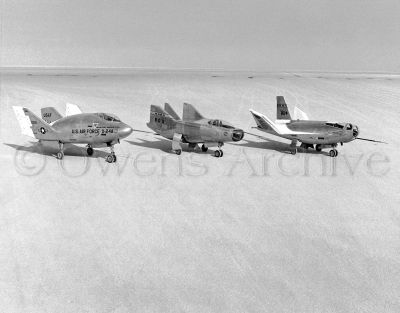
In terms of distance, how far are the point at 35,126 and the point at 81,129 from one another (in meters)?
3.23

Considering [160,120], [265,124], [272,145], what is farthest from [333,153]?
[160,120]

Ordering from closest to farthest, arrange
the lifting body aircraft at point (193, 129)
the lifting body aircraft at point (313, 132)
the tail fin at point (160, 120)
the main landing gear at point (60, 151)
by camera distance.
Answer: the main landing gear at point (60, 151), the lifting body aircraft at point (193, 129), the lifting body aircraft at point (313, 132), the tail fin at point (160, 120)

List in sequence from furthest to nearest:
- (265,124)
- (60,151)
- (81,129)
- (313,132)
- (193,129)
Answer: (265,124) < (313,132) < (193,129) < (60,151) < (81,129)

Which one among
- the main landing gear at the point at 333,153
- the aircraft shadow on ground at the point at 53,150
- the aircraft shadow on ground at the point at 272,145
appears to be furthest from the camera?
the aircraft shadow on ground at the point at 272,145

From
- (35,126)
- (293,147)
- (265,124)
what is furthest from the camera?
(265,124)

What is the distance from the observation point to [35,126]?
2969 cm

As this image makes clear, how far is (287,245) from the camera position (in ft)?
64.4

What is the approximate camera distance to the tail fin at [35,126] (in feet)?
96.3

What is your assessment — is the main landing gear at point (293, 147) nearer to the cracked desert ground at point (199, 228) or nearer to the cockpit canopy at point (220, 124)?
the cracked desert ground at point (199, 228)

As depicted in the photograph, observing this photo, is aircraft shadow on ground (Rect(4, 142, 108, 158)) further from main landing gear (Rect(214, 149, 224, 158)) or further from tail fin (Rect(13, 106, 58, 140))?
main landing gear (Rect(214, 149, 224, 158))

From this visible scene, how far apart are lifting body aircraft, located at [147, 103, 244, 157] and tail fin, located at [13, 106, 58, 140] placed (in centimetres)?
704

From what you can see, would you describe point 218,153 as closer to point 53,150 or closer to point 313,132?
point 313,132

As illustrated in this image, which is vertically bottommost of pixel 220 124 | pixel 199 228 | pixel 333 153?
pixel 199 228

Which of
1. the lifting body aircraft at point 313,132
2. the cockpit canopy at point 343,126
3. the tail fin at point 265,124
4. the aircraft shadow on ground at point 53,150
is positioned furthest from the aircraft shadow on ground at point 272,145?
the aircraft shadow on ground at point 53,150
